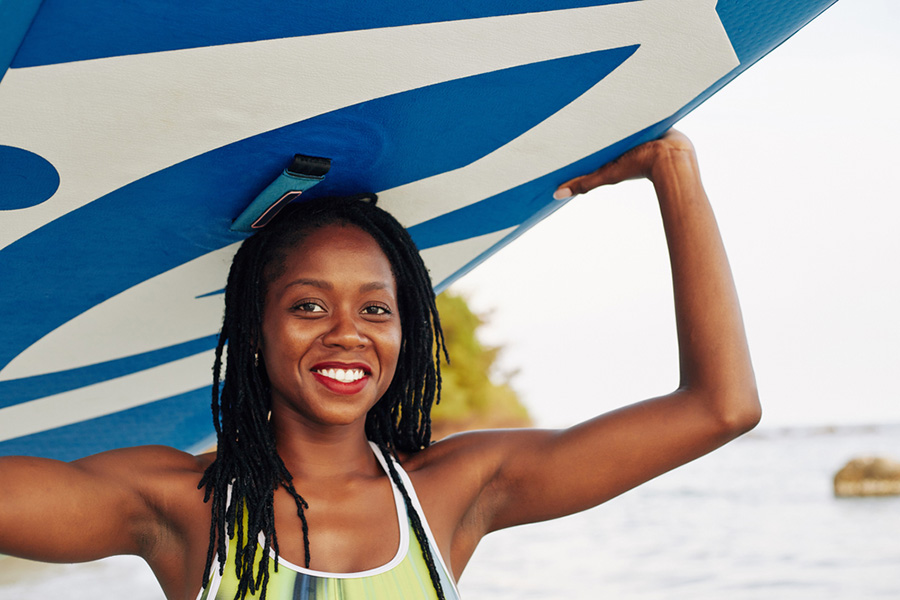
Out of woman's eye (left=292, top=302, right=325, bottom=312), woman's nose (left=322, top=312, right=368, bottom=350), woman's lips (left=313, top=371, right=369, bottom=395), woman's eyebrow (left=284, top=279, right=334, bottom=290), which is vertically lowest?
woman's lips (left=313, top=371, right=369, bottom=395)

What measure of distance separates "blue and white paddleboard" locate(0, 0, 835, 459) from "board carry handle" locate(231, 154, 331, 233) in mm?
26

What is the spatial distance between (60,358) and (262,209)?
2.89ft

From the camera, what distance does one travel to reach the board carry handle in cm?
171

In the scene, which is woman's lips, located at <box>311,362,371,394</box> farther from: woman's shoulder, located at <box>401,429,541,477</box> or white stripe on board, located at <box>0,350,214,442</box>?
white stripe on board, located at <box>0,350,214,442</box>

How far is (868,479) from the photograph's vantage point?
46.4ft

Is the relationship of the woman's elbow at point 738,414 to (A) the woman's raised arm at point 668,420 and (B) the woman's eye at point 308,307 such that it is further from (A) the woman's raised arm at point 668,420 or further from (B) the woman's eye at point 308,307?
(B) the woman's eye at point 308,307

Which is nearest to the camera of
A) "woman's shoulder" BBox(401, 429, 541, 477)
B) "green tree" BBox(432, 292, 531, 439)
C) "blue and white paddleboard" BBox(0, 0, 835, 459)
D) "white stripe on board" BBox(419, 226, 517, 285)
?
"blue and white paddleboard" BBox(0, 0, 835, 459)

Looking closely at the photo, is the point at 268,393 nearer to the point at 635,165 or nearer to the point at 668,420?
the point at 668,420

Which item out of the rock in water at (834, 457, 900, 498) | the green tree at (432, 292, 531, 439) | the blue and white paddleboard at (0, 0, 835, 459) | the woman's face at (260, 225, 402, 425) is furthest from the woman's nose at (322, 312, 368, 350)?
the green tree at (432, 292, 531, 439)

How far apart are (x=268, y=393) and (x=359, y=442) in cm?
25

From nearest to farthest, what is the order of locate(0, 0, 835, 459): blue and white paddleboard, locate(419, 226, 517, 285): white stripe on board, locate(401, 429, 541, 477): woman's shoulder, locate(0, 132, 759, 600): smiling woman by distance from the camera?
locate(0, 0, 835, 459): blue and white paddleboard, locate(0, 132, 759, 600): smiling woman, locate(401, 429, 541, 477): woman's shoulder, locate(419, 226, 517, 285): white stripe on board

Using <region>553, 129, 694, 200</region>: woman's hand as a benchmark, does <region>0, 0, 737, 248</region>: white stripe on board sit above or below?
above

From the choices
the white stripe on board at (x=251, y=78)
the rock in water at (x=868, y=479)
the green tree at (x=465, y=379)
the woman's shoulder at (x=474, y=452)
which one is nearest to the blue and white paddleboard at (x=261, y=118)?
the white stripe on board at (x=251, y=78)

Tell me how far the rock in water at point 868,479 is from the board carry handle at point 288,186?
48.0 feet
